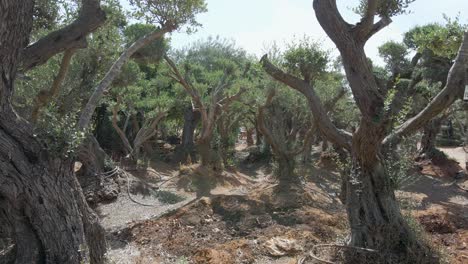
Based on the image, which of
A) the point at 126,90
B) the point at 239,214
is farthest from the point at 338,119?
the point at 239,214

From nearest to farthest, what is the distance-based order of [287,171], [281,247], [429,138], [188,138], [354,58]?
[354,58], [281,247], [287,171], [429,138], [188,138]

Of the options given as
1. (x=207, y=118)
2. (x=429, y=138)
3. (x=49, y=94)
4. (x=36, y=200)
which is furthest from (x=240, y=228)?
(x=429, y=138)

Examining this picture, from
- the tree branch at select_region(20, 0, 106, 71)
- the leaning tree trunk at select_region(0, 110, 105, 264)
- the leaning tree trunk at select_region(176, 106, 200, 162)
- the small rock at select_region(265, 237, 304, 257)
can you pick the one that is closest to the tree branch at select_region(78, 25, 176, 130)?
the tree branch at select_region(20, 0, 106, 71)

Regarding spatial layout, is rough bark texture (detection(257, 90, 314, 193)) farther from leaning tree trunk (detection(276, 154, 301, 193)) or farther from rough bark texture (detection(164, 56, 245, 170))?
rough bark texture (detection(164, 56, 245, 170))

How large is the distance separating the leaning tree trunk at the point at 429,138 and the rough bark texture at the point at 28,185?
52.2 ft

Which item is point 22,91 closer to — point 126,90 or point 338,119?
point 126,90

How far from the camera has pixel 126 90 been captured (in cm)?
1530

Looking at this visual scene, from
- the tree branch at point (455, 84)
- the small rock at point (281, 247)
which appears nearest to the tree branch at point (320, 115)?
the tree branch at point (455, 84)

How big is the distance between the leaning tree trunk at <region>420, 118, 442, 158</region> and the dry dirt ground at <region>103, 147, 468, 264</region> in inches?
337

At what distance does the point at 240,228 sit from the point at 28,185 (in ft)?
14.5

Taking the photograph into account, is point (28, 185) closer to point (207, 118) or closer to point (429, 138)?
point (207, 118)

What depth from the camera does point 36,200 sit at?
4.11 metres

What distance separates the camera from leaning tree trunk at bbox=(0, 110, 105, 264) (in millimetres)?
4004

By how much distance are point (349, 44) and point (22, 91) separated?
19.2ft
